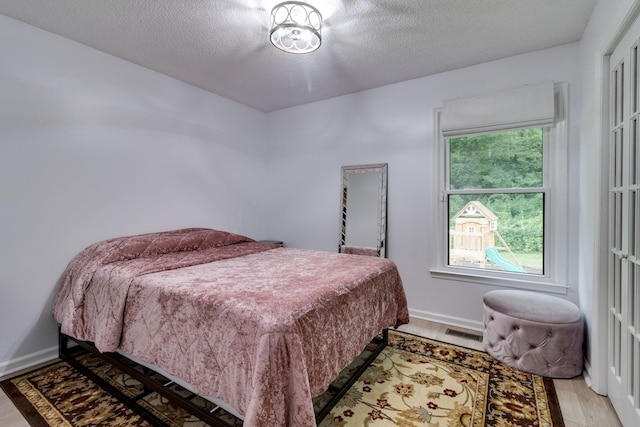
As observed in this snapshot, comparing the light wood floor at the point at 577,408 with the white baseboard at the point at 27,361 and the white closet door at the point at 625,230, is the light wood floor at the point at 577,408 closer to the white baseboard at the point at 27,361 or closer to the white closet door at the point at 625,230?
the white closet door at the point at 625,230

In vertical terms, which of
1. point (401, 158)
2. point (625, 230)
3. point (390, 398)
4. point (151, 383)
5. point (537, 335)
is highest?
point (401, 158)

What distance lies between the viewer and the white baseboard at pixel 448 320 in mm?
2881

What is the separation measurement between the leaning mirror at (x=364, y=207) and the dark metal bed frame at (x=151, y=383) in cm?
118

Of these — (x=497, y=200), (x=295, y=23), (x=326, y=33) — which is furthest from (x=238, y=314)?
(x=497, y=200)

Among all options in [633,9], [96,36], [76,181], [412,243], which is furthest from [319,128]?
[633,9]

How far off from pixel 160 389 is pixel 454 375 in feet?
6.41

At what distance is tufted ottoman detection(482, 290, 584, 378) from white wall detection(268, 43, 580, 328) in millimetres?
562

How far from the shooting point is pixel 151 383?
1.73m

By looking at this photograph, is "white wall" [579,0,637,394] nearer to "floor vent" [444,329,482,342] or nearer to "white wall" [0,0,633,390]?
"white wall" [0,0,633,390]

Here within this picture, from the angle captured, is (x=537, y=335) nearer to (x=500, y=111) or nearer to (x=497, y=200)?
(x=497, y=200)

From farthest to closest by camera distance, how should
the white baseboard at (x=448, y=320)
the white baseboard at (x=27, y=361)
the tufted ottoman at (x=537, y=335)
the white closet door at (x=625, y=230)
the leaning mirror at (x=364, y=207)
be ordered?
the leaning mirror at (x=364, y=207)
the white baseboard at (x=448, y=320)
the white baseboard at (x=27, y=361)
the tufted ottoman at (x=537, y=335)
the white closet door at (x=625, y=230)

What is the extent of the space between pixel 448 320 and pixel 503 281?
68 cm

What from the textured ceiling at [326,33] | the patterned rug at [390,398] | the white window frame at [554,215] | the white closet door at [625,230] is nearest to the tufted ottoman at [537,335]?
the patterned rug at [390,398]

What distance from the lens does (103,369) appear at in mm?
2207
